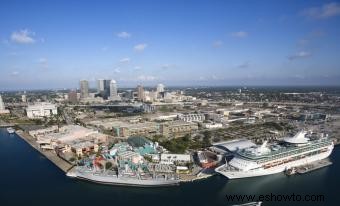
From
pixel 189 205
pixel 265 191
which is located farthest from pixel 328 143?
pixel 189 205

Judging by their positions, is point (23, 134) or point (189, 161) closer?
point (189, 161)

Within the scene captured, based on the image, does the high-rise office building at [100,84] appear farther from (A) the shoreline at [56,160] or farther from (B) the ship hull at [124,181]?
(B) the ship hull at [124,181]

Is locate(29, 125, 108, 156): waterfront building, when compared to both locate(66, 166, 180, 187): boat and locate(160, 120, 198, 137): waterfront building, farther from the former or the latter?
locate(160, 120, 198, 137): waterfront building

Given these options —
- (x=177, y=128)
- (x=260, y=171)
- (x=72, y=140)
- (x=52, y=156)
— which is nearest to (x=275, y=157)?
(x=260, y=171)

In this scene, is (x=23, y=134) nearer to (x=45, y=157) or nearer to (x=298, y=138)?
(x=45, y=157)

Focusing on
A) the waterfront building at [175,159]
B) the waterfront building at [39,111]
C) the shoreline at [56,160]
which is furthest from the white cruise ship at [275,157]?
the waterfront building at [39,111]
